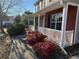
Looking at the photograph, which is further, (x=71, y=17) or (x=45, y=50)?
(x=71, y=17)

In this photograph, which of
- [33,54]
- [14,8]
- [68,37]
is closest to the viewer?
[33,54]

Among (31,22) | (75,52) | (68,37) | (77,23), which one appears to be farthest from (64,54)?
(31,22)

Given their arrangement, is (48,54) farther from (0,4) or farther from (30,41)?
(0,4)

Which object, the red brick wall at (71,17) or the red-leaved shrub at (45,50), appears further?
the red brick wall at (71,17)

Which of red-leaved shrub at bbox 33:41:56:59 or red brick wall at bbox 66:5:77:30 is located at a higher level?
red brick wall at bbox 66:5:77:30

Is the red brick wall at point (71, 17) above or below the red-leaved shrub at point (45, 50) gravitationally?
above

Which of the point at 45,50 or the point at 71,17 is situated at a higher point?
the point at 71,17

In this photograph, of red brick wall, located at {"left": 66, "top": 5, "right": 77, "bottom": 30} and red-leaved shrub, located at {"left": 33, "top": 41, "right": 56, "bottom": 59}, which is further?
red brick wall, located at {"left": 66, "top": 5, "right": 77, "bottom": 30}

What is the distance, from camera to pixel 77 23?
896 centimetres

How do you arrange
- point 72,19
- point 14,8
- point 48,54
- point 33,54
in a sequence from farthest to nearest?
1. point 14,8
2. point 72,19
3. point 33,54
4. point 48,54

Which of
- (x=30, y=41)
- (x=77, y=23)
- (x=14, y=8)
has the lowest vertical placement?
(x=30, y=41)

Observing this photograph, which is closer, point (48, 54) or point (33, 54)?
point (48, 54)

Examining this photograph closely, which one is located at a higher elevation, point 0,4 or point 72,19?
point 0,4

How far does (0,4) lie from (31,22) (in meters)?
8.73
